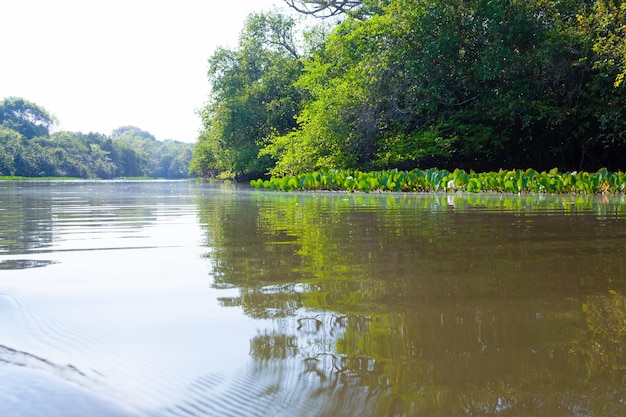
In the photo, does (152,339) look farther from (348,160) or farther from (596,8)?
(348,160)

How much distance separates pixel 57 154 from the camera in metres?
87.6

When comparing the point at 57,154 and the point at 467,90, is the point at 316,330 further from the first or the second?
the point at 57,154

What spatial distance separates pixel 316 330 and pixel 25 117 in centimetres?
13837

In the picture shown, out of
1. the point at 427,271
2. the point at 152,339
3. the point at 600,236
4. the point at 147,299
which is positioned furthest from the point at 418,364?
the point at 600,236

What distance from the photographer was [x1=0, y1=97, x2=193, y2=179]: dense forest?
244 ft

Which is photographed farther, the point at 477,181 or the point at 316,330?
the point at 477,181

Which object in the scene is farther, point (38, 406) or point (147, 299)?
point (147, 299)

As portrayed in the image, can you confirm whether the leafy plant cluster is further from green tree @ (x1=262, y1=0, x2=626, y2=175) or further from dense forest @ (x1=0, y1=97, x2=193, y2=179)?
dense forest @ (x1=0, y1=97, x2=193, y2=179)

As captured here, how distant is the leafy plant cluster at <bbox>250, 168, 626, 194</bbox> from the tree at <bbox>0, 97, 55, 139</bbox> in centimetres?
11080

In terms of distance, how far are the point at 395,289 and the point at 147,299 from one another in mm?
1066

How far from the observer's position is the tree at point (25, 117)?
11745 centimetres

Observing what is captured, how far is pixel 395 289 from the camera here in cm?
277

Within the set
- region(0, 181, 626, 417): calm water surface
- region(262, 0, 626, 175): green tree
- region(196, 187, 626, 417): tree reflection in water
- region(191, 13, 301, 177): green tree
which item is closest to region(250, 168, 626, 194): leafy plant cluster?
region(262, 0, 626, 175): green tree

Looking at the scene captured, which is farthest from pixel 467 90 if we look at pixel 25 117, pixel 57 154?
pixel 25 117
